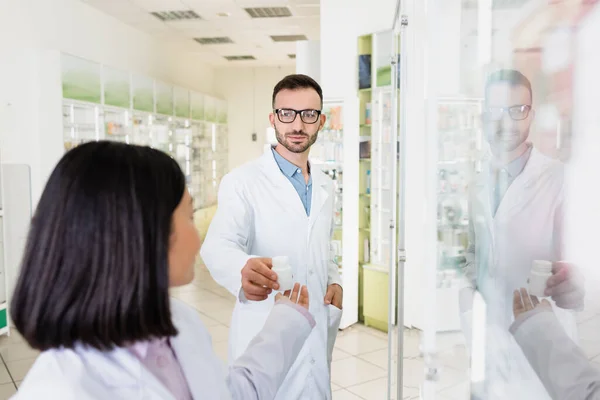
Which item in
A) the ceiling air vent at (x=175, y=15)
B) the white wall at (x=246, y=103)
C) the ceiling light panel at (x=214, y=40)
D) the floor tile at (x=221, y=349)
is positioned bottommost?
the floor tile at (x=221, y=349)

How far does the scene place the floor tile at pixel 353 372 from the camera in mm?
4121

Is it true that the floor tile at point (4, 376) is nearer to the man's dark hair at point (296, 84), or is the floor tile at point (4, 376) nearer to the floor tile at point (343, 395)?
the floor tile at point (343, 395)

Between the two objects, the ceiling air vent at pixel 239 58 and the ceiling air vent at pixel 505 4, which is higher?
the ceiling air vent at pixel 239 58

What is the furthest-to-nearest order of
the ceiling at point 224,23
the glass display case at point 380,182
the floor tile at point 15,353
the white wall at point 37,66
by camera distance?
the ceiling at point 224,23 → the white wall at point 37,66 → the glass display case at point 380,182 → the floor tile at point 15,353

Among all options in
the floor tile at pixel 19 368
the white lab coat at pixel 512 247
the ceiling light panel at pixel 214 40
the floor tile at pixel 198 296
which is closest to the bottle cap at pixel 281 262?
the white lab coat at pixel 512 247

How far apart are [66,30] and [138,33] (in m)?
2.41

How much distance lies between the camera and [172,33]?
32.1 feet

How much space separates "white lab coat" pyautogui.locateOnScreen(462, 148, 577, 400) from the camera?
0.45 m

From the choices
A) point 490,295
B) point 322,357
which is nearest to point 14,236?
point 322,357

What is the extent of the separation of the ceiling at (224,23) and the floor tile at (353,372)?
5.21m

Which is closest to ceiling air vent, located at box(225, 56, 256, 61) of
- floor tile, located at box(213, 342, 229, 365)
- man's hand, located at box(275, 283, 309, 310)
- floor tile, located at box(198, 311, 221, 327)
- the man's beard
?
floor tile, located at box(198, 311, 221, 327)

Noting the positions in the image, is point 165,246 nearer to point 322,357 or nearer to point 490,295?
point 490,295

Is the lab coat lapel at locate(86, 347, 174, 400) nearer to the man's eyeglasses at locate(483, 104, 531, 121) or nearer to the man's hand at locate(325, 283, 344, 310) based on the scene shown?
the man's eyeglasses at locate(483, 104, 531, 121)

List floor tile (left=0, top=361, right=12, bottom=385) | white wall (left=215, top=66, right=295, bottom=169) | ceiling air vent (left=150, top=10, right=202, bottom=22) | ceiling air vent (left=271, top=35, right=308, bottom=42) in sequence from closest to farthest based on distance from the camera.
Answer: floor tile (left=0, top=361, right=12, bottom=385), ceiling air vent (left=150, top=10, right=202, bottom=22), ceiling air vent (left=271, top=35, right=308, bottom=42), white wall (left=215, top=66, right=295, bottom=169)
